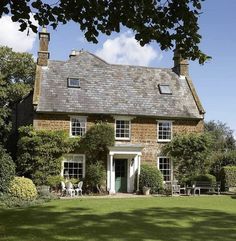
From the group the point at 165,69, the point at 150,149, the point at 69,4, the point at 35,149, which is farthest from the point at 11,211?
the point at 165,69

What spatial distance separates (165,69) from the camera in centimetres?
3591

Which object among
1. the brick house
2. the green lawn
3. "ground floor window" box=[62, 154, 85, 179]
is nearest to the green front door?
the brick house

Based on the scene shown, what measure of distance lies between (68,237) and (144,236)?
2.21 meters

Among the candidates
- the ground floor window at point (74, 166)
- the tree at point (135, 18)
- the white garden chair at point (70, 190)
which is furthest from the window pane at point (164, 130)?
the tree at point (135, 18)

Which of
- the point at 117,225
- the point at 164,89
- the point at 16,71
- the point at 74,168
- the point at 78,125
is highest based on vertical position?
the point at 16,71

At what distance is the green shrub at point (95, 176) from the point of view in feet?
95.4

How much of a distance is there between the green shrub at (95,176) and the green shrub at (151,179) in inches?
102

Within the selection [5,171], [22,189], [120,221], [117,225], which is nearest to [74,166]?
[22,189]

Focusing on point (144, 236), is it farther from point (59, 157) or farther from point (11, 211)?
point (59, 157)

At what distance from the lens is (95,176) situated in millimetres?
29031

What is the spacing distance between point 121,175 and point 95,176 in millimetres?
2777

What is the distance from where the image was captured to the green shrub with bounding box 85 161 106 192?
29.1 metres

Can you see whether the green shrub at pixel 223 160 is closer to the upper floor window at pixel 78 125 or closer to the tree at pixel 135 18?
the upper floor window at pixel 78 125

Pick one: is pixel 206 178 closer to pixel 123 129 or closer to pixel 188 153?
pixel 188 153
